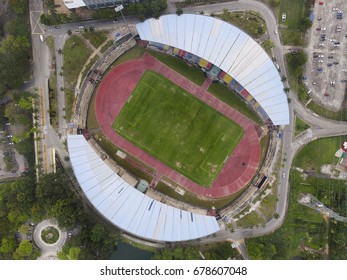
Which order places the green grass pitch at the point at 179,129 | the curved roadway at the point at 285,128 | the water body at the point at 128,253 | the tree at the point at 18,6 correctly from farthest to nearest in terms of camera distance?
the curved roadway at the point at 285,128 < the green grass pitch at the point at 179,129 < the water body at the point at 128,253 < the tree at the point at 18,6

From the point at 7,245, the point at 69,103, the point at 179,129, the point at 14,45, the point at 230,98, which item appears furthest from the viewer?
the point at 69,103

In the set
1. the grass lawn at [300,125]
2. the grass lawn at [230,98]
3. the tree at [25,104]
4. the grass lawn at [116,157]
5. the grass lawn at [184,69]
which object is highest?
the grass lawn at [184,69]

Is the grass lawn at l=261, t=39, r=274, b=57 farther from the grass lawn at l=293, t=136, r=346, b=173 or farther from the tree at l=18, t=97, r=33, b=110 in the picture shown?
the tree at l=18, t=97, r=33, b=110

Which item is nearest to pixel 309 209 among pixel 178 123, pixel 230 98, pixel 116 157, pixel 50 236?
pixel 230 98

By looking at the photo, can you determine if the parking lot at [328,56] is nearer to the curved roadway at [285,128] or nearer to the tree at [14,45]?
the curved roadway at [285,128]

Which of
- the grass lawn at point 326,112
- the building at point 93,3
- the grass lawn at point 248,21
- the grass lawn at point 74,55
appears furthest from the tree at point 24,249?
the grass lawn at point 326,112

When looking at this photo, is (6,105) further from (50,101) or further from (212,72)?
(212,72)

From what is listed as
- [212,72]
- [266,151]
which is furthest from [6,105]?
[266,151]

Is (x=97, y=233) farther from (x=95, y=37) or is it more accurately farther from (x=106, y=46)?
(x=95, y=37)
